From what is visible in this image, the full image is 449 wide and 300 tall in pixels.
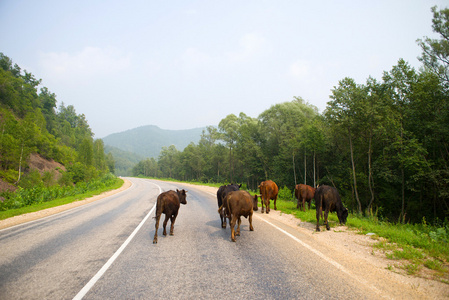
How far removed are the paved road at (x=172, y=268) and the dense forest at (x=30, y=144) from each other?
14.8 m

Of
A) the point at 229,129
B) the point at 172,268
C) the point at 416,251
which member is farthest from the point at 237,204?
the point at 229,129

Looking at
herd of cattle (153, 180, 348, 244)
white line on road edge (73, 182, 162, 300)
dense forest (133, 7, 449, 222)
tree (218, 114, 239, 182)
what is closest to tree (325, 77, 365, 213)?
dense forest (133, 7, 449, 222)

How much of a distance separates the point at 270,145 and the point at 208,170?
105ft

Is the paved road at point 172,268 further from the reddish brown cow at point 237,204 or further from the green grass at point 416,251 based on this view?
the green grass at point 416,251

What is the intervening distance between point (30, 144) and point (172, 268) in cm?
5082

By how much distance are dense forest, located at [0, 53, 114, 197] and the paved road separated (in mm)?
14799

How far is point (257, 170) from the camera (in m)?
43.8

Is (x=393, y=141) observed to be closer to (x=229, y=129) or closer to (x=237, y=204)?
(x=237, y=204)

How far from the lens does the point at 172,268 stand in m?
4.38

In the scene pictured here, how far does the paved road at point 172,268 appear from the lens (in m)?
3.42

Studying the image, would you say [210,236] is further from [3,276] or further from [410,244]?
[410,244]

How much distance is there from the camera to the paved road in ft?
11.2

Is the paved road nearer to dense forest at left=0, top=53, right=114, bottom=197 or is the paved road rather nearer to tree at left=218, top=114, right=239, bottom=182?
dense forest at left=0, top=53, right=114, bottom=197

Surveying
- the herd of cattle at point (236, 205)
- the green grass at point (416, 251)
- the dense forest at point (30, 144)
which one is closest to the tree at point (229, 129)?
the dense forest at point (30, 144)
